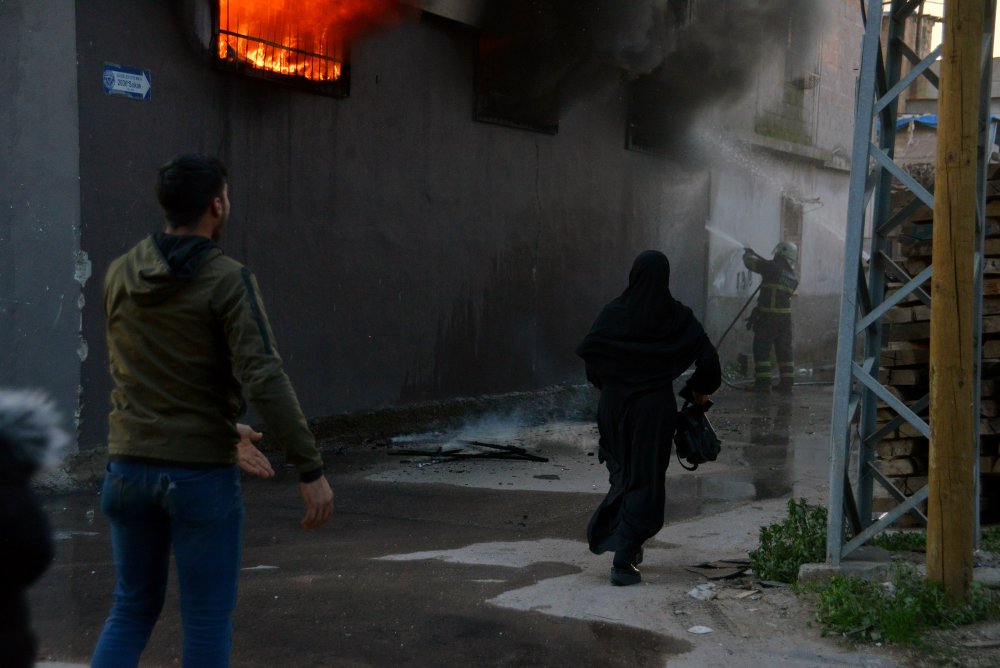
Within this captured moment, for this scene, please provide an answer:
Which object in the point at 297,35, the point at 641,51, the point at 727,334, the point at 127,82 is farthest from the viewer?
the point at 727,334

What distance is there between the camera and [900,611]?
446cm

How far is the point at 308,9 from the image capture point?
31.3ft

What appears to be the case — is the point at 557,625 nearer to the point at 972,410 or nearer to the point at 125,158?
the point at 972,410

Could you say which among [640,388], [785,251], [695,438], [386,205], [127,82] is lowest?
[695,438]

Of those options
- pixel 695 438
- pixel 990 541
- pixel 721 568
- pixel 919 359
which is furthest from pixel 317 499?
pixel 919 359

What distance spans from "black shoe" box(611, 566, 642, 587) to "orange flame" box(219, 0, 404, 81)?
18.0ft

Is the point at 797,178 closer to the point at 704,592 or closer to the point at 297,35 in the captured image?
the point at 297,35

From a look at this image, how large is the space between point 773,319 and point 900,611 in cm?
1147

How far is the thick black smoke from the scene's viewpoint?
37.4ft

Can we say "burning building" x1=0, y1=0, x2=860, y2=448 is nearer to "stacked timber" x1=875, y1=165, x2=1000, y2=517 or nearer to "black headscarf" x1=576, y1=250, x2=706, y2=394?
"black headscarf" x1=576, y1=250, x2=706, y2=394

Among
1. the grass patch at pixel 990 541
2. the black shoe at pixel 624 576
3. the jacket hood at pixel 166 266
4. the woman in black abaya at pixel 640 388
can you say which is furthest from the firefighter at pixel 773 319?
the jacket hood at pixel 166 266

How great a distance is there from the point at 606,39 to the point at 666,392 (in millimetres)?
7044

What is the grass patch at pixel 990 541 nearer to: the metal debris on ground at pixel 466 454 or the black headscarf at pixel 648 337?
the black headscarf at pixel 648 337

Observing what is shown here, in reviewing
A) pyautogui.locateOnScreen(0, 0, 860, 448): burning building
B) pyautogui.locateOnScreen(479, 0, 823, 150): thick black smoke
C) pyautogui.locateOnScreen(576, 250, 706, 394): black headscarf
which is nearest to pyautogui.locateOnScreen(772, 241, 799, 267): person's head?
pyautogui.locateOnScreen(0, 0, 860, 448): burning building
